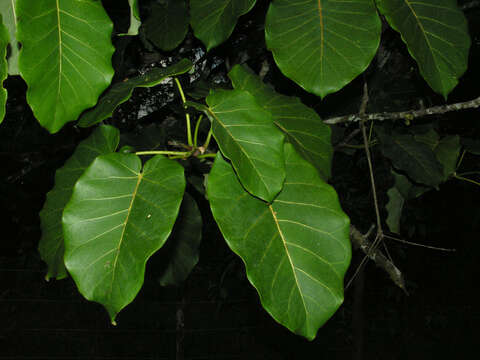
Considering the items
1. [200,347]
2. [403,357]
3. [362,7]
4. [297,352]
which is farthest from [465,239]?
[362,7]

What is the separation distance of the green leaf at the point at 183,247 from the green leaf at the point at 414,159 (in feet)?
2.05

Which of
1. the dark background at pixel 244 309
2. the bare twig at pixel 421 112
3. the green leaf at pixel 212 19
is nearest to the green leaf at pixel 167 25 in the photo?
the green leaf at pixel 212 19

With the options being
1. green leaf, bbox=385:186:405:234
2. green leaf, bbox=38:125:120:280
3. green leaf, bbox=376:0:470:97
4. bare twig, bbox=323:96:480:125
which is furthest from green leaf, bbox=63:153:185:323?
green leaf, bbox=385:186:405:234

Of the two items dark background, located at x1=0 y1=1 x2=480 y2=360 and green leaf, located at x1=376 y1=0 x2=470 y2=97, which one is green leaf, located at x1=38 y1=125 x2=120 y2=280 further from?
dark background, located at x1=0 y1=1 x2=480 y2=360

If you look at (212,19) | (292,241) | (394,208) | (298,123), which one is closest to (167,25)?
(212,19)

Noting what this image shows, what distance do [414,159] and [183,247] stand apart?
74 centimetres

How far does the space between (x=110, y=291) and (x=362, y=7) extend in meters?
0.65

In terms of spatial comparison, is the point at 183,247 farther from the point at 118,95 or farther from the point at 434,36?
the point at 434,36

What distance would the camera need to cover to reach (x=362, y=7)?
72 cm

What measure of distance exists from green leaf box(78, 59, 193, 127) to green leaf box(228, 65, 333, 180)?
22 centimetres

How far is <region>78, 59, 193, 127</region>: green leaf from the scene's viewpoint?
672 millimetres

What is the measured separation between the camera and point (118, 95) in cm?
70

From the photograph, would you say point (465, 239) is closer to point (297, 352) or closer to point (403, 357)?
point (403, 357)

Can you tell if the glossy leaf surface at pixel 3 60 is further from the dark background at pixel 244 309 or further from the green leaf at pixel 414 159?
the dark background at pixel 244 309
